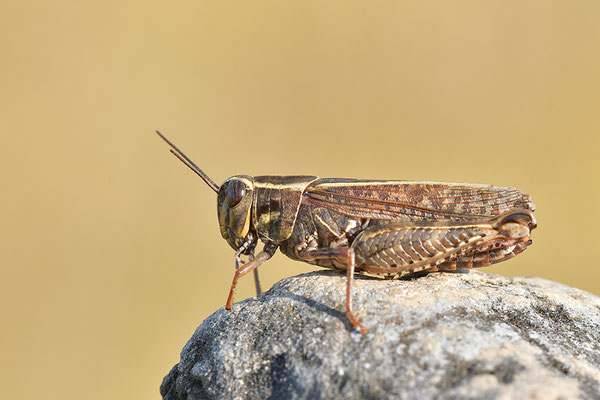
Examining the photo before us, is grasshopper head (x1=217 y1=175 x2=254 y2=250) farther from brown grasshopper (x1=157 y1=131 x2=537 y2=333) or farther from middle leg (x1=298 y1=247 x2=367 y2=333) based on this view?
middle leg (x1=298 y1=247 x2=367 y2=333)

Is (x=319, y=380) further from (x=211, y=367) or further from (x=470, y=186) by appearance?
(x=470, y=186)

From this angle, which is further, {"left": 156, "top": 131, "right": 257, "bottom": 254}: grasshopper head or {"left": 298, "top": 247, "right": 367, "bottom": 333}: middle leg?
{"left": 156, "top": 131, "right": 257, "bottom": 254}: grasshopper head

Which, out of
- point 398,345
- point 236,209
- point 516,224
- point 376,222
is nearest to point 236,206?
point 236,209

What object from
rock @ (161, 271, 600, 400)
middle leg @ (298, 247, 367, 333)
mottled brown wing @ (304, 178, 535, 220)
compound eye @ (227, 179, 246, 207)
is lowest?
rock @ (161, 271, 600, 400)

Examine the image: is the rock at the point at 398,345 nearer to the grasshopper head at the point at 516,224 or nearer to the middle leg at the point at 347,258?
the middle leg at the point at 347,258

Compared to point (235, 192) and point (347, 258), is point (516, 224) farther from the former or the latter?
point (235, 192)

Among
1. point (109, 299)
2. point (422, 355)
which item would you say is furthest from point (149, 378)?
point (422, 355)

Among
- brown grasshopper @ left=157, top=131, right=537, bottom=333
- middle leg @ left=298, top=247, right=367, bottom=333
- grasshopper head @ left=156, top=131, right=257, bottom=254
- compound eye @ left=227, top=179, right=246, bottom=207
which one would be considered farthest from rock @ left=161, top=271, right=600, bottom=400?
compound eye @ left=227, top=179, right=246, bottom=207
